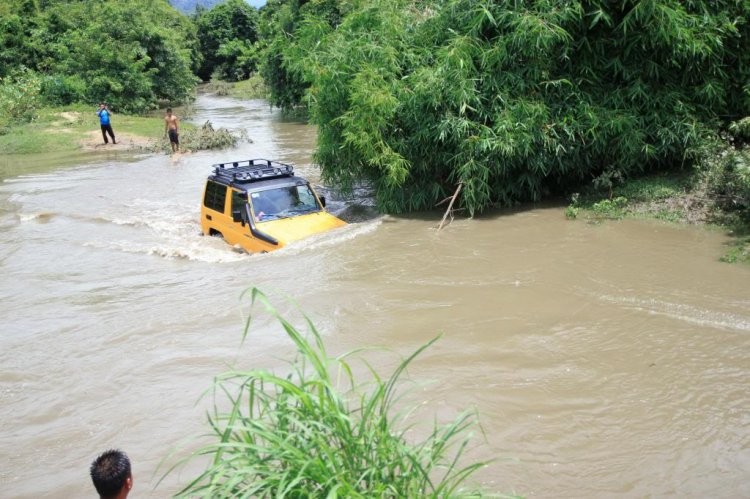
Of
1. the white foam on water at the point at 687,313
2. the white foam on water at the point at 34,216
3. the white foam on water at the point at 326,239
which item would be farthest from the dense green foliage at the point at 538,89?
the white foam on water at the point at 34,216

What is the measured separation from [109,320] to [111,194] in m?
9.41

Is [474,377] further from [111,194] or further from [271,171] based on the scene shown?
[111,194]

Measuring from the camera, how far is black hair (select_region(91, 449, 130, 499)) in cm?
313

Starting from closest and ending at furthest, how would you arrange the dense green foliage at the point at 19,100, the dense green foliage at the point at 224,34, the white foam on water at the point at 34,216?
the white foam on water at the point at 34,216
the dense green foliage at the point at 19,100
the dense green foliage at the point at 224,34

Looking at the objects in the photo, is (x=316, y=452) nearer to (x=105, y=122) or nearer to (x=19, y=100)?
(x=105, y=122)

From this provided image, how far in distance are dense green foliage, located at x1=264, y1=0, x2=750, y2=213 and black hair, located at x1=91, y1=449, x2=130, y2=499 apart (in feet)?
27.0

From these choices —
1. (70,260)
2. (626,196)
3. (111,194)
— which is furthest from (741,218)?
(111,194)

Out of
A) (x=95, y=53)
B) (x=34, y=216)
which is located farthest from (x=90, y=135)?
(x=34, y=216)

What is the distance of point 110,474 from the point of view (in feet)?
10.3

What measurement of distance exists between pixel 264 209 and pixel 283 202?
1.24ft

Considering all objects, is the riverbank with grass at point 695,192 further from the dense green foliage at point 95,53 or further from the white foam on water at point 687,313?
the dense green foliage at point 95,53

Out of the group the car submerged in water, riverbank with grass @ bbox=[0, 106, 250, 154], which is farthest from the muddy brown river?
riverbank with grass @ bbox=[0, 106, 250, 154]

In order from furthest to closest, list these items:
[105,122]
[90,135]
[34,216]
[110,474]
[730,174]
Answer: [90,135]
[105,122]
[34,216]
[730,174]
[110,474]

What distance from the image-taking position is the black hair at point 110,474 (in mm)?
3135
